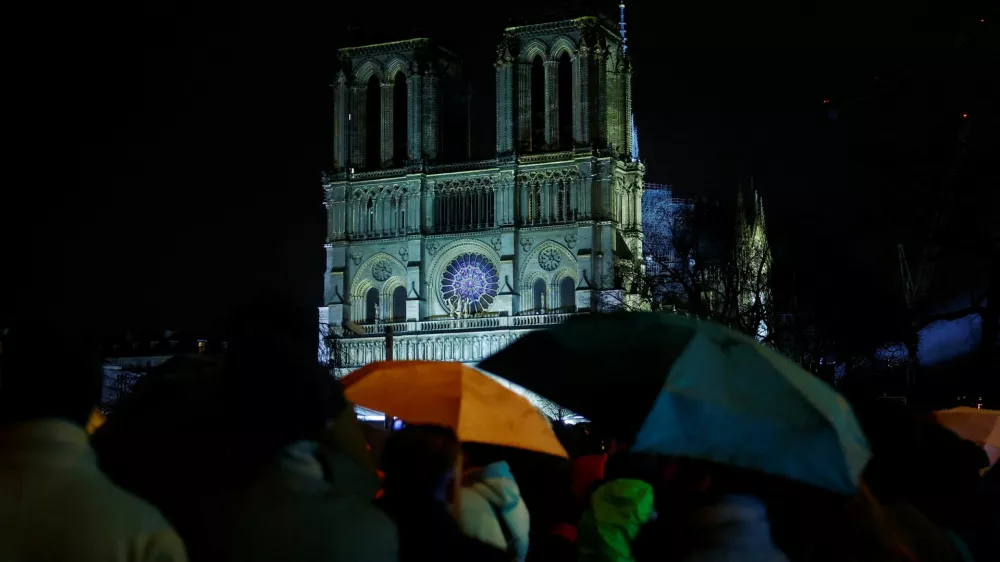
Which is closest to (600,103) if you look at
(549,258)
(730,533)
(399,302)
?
(549,258)

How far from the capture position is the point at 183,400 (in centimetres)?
444

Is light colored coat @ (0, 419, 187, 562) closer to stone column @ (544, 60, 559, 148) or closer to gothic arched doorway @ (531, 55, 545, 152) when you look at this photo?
stone column @ (544, 60, 559, 148)

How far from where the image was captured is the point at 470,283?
63.7 metres

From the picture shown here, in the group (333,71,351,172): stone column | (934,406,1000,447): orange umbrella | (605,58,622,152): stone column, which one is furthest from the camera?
(333,71,351,172): stone column

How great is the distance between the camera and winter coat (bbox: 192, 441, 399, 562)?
3.94 m

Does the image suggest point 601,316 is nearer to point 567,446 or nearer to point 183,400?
point 183,400

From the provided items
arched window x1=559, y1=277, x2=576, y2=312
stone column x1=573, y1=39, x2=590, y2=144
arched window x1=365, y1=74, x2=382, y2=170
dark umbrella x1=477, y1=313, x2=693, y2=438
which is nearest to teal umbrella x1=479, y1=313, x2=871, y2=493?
dark umbrella x1=477, y1=313, x2=693, y2=438

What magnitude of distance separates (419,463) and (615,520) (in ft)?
5.59

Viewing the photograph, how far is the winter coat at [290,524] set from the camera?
12.9ft

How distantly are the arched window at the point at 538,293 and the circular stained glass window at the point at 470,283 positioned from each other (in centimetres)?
177

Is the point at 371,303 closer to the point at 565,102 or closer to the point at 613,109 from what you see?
the point at 565,102

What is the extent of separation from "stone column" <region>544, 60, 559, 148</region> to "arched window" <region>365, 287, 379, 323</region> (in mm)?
10755

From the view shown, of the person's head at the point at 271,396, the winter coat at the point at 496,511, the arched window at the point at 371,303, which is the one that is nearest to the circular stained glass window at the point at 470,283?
the arched window at the point at 371,303

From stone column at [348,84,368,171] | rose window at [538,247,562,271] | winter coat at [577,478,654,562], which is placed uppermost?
stone column at [348,84,368,171]
